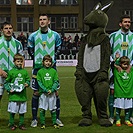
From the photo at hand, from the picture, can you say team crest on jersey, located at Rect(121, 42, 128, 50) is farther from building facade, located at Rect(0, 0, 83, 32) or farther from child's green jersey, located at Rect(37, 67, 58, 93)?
building facade, located at Rect(0, 0, 83, 32)

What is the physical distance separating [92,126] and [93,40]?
154 centimetres

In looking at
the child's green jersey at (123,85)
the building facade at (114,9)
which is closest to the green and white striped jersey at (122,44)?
the child's green jersey at (123,85)

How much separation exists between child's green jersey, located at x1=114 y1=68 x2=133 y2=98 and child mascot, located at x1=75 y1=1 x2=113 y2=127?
293 mm

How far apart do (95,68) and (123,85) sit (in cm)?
66

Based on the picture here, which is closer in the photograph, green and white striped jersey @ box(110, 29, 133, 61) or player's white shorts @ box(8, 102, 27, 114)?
player's white shorts @ box(8, 102, 27, 114)

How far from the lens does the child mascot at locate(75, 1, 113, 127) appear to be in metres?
7.44

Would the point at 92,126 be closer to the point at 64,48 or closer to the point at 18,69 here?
the point at 18,69

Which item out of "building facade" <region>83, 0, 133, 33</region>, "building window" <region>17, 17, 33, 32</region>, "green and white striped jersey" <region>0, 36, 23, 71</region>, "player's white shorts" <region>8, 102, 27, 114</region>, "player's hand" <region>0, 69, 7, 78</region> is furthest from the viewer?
"building window" <region>17, 17, 33, 32</region>

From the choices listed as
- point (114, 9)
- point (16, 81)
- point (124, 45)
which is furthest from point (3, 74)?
point (114, 9)

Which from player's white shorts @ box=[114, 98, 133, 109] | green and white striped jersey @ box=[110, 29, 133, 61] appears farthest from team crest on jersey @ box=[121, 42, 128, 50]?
player's white shorts @ box=[114, 98, 133, 109]

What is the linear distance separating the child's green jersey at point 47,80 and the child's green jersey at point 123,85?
1.17 m

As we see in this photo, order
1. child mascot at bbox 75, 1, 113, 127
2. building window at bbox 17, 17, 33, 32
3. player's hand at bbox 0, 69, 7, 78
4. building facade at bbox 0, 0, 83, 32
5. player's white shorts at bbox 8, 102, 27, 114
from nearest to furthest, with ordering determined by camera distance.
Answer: player's white shorts at bbox 8, 102, 27, 114 → child mascot at bbox 75, 1, 113, 127 → player's hand at bbox 0, 69, 7, 78 → building facade at bbox 0, 0, 83, 32 → building window at bbox 17, 17, 33, 32

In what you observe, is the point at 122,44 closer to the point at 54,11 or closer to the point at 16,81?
the point at 16,81

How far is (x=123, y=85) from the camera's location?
7.69 m
